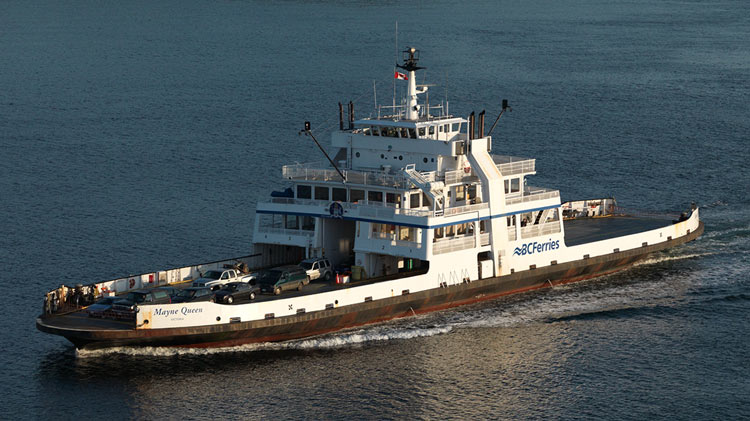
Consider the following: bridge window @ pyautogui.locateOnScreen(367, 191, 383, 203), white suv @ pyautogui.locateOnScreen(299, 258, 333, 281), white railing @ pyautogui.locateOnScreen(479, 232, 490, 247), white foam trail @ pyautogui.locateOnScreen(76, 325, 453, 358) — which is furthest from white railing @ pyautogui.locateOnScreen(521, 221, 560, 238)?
white suv @ pyautogui.locateOnScreen(299, 258, 333, 281)

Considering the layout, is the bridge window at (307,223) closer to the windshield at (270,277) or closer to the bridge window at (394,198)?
the bridge window at (394,198)

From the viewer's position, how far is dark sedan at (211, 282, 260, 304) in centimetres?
5178

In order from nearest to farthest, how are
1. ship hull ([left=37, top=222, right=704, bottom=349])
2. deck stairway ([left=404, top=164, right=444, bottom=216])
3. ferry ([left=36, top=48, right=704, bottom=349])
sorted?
1. ship hull ([left=37, top=222, right=704, bottom=349])
2. ferry ([left=36, top=48, right=704, bottom=349])
3. deck stairway ([left=404, top=164, right=444, bottom=216])

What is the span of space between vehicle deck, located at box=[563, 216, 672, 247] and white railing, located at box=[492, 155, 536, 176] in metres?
5.35

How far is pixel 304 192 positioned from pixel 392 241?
18.4 ft

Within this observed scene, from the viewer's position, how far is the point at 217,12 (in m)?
198

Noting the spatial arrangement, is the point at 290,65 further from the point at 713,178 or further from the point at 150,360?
the point at 150,360

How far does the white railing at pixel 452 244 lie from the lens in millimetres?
56994

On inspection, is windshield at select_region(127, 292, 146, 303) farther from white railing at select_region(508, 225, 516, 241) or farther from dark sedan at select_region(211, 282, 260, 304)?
white railing at select_region(508, 225, 516, 241)

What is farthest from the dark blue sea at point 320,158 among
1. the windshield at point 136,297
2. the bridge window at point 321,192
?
the bridge window at point 321,192

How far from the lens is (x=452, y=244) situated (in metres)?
57.7

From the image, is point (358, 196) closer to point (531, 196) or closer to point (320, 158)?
point (531, 196)

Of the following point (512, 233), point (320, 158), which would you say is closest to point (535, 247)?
point (512, 233)

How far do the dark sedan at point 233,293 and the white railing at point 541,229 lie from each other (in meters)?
15.3
